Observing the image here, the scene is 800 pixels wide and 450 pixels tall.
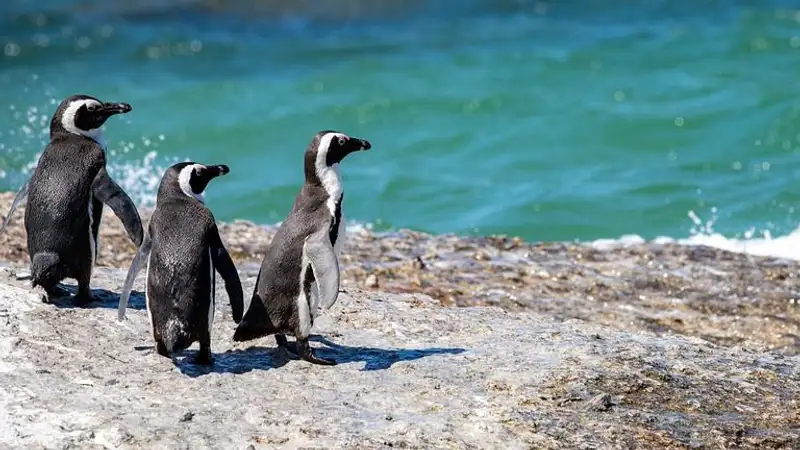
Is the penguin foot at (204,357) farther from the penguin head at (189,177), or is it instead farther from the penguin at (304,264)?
the penguin head at (189,177)

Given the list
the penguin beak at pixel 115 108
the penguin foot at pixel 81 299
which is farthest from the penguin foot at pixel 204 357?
the penguin beak at pixel 115 108

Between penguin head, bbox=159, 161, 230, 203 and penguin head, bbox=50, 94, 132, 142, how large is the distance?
0.80 m

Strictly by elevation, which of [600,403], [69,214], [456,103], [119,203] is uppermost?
[456,103]

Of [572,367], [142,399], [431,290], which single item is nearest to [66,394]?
[142,399]

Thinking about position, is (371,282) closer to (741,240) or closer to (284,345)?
(284,345)

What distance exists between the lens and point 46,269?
22.0 feet

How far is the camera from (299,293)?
6328 millimetres

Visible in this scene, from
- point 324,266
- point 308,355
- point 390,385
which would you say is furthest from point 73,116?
point 390,385

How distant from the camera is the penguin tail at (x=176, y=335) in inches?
239

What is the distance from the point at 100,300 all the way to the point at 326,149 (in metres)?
1.51

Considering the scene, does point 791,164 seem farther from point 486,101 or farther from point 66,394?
point 66,394

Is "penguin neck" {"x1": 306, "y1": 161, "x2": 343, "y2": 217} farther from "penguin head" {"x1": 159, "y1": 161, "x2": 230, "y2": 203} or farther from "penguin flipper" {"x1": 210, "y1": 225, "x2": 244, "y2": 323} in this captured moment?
"penguin flipper" {"x1": 210, "y1": 225, "x2": 244, "y2": 323}

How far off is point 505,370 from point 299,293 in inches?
40.0

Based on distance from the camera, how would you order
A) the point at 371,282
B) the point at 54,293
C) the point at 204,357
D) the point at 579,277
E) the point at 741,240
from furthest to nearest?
1. the point at 741,240
2. the point at 579,277
3. the point at 371,282
4. the point at 54,293
5. the point at 204,357
